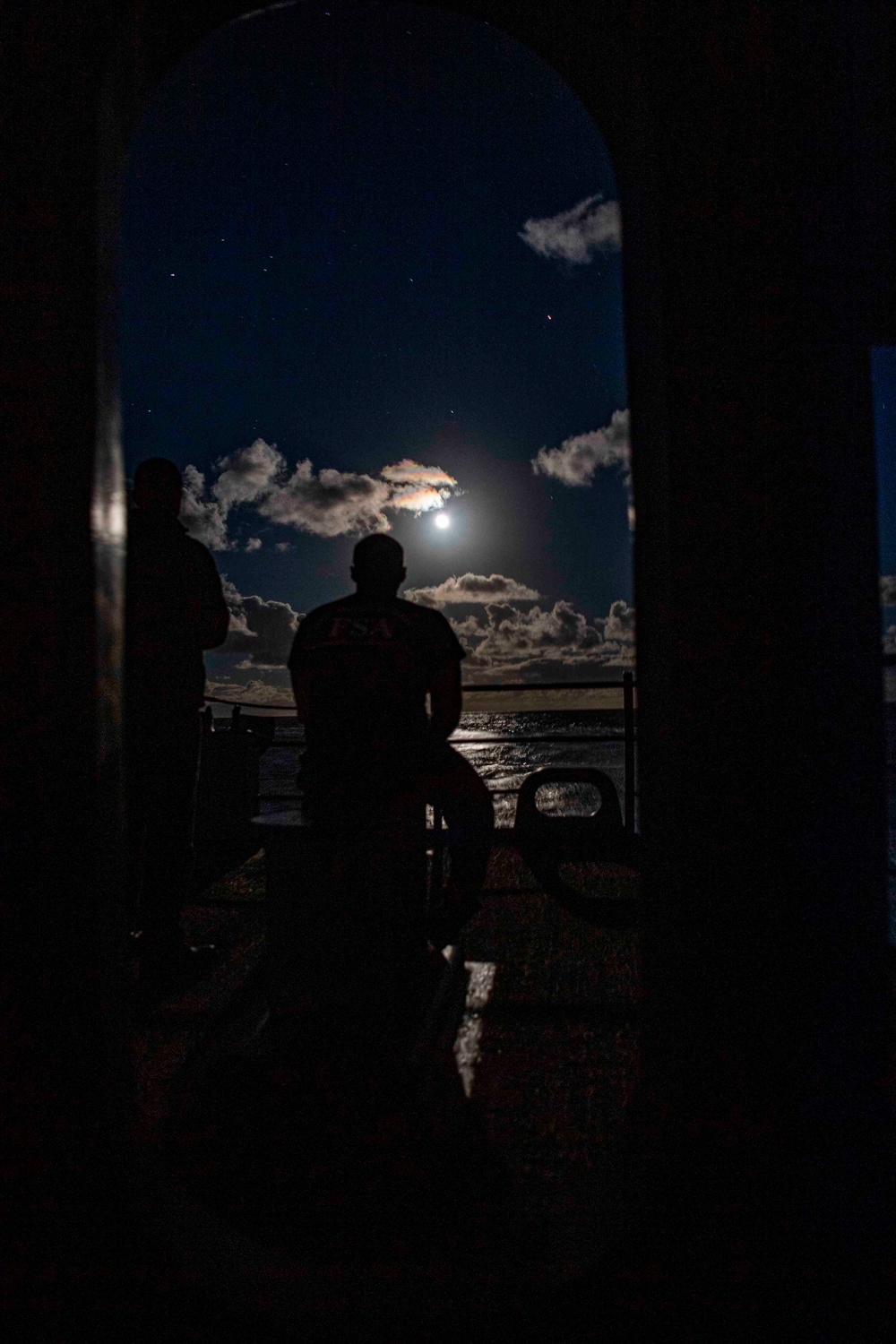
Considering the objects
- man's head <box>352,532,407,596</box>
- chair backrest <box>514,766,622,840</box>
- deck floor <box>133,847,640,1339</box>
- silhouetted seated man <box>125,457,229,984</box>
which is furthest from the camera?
chair backrest <box>514,766,622,840</box>

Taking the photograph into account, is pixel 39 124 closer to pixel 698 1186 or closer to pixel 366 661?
pixel 366 661

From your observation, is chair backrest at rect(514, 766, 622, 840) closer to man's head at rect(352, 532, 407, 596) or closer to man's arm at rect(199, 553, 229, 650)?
man's head at rect(352, 532, 407, 596)

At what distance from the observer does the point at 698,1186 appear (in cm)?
108

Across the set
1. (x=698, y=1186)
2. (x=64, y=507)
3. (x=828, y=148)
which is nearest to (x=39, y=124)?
(x=64, y=507)

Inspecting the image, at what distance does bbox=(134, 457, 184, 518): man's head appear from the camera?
247 centimetres

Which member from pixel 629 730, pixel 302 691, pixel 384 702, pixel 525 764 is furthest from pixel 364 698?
pixel 525 764

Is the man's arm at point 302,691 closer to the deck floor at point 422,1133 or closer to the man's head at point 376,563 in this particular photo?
the man's head at point 376,563

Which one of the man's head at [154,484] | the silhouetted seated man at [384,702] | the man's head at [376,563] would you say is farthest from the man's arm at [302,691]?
the man's head at [154,484]

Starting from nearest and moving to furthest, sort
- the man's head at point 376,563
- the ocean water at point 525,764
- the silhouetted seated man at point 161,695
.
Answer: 1. the man's head at point 376,563
2. the silhouetted seated man at point 161,695
3. the ocean water at point 525,764

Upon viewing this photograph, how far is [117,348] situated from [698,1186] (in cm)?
178

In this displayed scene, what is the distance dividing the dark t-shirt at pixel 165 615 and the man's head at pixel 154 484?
0.03 m

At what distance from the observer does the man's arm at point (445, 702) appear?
6.86ft

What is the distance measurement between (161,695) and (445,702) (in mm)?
1118

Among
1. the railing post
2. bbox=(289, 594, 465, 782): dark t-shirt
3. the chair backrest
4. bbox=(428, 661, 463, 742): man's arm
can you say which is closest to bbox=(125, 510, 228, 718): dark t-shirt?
bbox=(289, 594, 465, 782): dark t-shirt
